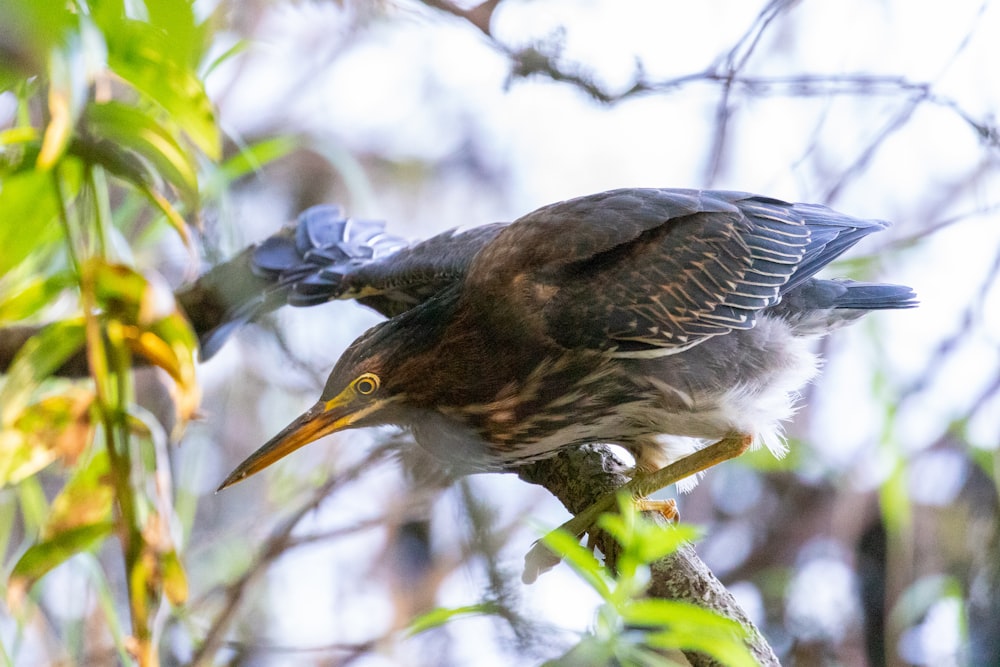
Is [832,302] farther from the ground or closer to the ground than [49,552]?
farther from the ground

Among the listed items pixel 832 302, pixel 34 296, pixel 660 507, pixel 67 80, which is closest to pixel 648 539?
pixel 67 80

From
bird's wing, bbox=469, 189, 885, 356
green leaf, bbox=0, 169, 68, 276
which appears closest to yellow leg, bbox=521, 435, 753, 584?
bird's wing, bbox=469, 189, 885, 356

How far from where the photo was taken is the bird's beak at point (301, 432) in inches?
71.7

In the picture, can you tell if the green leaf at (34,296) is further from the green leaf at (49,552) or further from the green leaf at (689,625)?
the green leaf at (689,625)

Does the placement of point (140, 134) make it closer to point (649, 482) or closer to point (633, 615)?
point (633, 615)

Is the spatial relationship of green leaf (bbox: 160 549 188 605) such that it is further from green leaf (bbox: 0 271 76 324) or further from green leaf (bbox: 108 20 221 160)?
green leaf (bbox: 108 20 221 160)

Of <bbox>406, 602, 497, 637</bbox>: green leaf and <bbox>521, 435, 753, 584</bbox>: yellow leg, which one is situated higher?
<bbox>406, 602, 497, 637</bbox>: green leaf

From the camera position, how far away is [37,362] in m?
1.81

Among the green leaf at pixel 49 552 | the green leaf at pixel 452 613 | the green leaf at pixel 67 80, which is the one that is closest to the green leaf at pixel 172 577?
the green leaf at pixel 49 552

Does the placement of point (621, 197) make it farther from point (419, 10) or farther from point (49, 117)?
point (49, 117)

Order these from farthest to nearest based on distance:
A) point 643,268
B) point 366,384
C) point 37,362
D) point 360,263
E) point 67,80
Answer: point 360,263 < point 643,268 < point 366,384 < point 37,362 < point 67,80

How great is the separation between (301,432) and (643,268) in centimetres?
82

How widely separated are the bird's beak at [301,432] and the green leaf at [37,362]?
397mm

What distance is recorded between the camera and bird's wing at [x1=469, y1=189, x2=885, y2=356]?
1982mm
